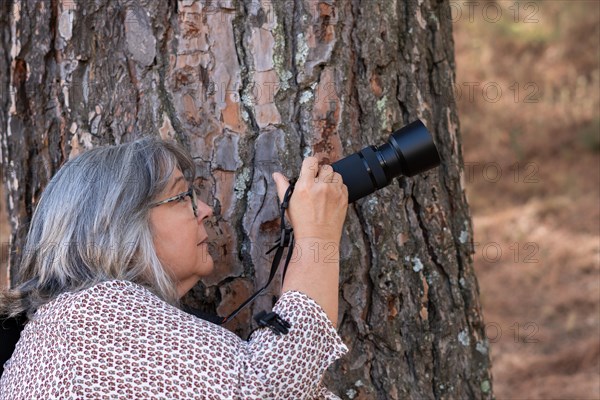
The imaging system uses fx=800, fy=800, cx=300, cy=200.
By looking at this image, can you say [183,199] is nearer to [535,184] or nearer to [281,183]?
[281,183]

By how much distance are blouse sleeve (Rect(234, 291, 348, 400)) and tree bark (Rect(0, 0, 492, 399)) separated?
0.53 meters

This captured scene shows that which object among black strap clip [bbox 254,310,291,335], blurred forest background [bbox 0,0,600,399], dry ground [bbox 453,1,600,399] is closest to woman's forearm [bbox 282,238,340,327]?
black strap clip [bbox 254,310,291,335]

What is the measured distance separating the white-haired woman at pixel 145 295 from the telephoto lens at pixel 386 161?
6 cm

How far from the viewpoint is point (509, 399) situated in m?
4.18

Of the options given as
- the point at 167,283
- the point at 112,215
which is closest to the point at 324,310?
the point at 167,283

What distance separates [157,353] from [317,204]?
546mm

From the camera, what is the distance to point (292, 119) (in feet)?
7.79

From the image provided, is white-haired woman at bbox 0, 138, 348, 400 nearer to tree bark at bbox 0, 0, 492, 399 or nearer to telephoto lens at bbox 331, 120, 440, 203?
telephoto lens at bbox 331, 120, 440, 203

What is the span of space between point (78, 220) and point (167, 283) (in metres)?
0.28

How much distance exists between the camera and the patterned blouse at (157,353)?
1746mm

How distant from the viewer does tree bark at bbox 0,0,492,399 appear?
2.38m

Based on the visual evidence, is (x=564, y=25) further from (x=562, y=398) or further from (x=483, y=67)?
(x=562, y=398)

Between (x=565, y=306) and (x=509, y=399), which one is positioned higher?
(x=565, y=306)

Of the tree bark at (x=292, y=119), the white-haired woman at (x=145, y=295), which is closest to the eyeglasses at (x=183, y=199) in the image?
the white-haired woman at (x=145, y=295)
